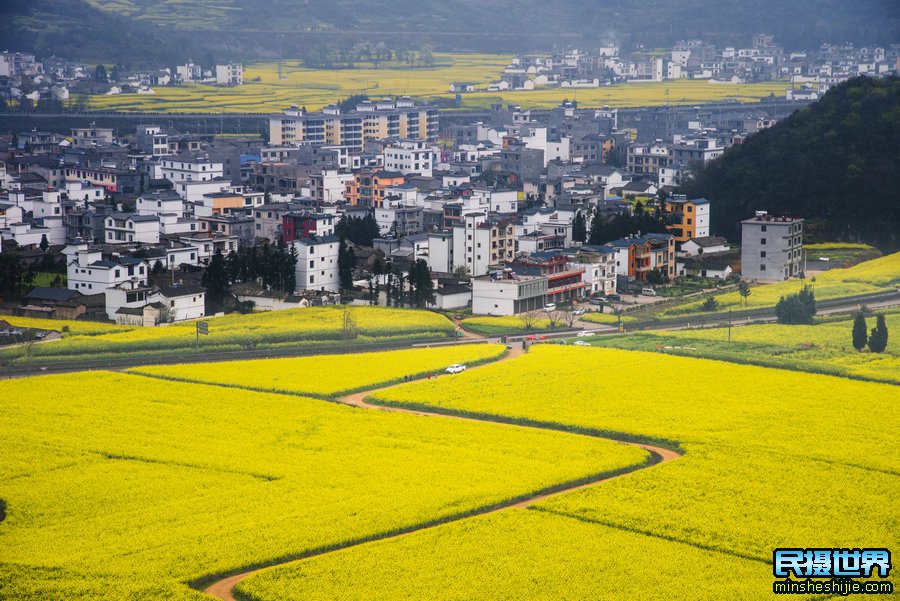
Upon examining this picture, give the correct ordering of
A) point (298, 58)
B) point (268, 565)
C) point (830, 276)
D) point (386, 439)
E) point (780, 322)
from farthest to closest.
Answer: point (298, 58)
point (830, 276)
point (780, 322)
point (386, 439)
point (268, 565)

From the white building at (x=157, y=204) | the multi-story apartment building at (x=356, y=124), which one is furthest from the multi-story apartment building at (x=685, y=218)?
the multi-story apartment building at (x=356, y=124)

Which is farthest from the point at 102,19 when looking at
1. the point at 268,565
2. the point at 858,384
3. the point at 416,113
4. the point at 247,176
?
the point at 268,565

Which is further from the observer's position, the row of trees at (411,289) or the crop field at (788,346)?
the row of trees at (411,289)

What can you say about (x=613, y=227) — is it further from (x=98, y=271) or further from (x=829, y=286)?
(x=98, y=271)

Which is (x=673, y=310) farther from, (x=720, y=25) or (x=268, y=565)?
(x=720, y=25)

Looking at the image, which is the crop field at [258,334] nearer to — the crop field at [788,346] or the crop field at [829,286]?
the crop field at [788,346]

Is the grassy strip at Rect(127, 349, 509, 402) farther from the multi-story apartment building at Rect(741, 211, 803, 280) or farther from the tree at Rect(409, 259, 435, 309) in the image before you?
the multi-story apartment building at Rect(741, 211, 803, 280)
